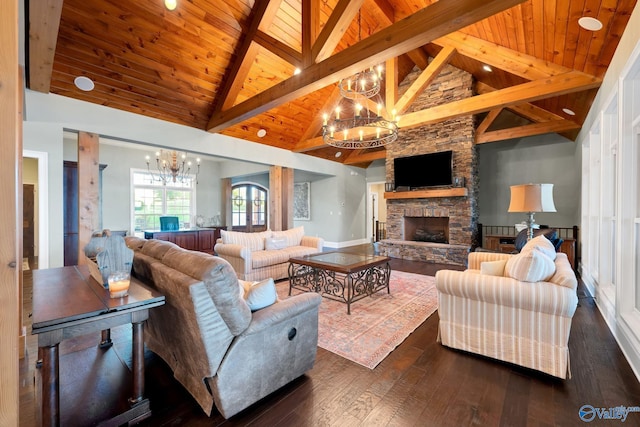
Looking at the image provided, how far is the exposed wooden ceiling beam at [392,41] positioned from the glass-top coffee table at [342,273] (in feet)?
7.40

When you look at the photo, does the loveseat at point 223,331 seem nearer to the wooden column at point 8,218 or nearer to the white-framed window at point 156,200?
the wooden column at point 8,218

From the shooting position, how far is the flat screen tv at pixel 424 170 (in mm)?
6445

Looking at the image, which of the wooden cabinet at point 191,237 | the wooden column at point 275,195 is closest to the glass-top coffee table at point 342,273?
the wooden column at point 275,195

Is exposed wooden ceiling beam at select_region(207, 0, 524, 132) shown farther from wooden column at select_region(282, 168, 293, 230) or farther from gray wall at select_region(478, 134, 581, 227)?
gray wall at select_region(478, 134, 581, 227)

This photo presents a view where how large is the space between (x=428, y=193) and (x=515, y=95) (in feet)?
9.44

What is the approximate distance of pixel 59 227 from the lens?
3.86 metres

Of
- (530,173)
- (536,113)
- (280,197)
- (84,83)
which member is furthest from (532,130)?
(84,83)

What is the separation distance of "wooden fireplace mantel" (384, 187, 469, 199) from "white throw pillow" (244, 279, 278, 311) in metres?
5.53

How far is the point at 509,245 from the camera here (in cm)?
573

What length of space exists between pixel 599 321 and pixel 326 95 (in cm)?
577

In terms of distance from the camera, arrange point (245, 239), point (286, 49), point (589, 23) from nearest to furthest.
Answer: point (589, 23), point (286, 49), point (245, 239)

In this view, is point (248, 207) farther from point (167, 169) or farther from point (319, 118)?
point (319, 118)

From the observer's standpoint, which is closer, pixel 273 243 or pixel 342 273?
pixel 342 273

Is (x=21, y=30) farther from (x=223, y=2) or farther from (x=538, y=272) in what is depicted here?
(x=538, y=272)
